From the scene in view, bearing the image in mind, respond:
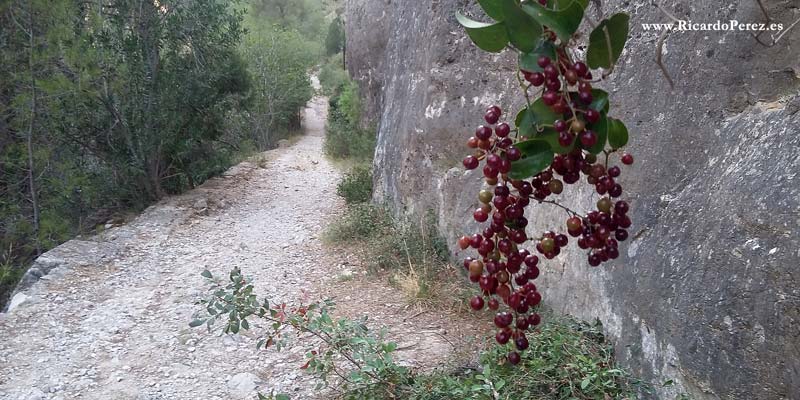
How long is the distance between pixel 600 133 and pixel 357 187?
699 cm

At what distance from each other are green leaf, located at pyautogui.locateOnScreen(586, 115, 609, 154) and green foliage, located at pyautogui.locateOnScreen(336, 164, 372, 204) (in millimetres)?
6739

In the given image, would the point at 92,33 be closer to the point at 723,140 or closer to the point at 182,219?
the point at 182,219

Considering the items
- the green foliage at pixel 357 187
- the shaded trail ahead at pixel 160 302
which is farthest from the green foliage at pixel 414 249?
the green foliage at pixel 357 187

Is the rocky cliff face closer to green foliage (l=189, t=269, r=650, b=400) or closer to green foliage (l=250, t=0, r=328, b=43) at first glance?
green foliage (l=189, t=269, r=650, b=400)

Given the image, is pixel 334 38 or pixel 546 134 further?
pixel 334 38

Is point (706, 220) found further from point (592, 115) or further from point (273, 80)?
point (273, 80)

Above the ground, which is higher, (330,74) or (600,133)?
(600,133)

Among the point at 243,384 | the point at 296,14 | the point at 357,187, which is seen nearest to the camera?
the point at 243,384

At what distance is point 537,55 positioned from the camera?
87cm

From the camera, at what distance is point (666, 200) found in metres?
2.47

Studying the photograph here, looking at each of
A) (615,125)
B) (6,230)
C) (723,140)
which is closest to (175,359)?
(723,140)

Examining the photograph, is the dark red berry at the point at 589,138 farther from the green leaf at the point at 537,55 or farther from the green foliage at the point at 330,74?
the green foliage at the point at 330,74

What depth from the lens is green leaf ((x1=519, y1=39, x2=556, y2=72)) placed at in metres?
0.86

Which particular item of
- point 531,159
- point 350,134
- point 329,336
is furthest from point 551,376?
point 350,134
